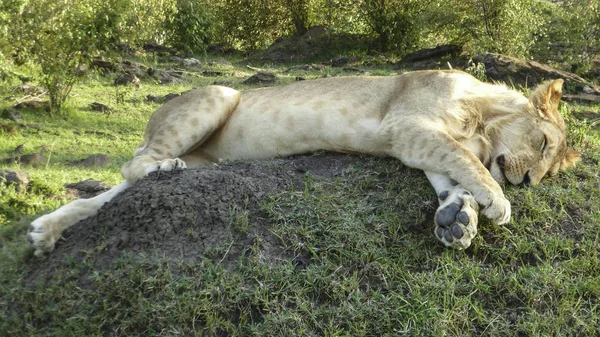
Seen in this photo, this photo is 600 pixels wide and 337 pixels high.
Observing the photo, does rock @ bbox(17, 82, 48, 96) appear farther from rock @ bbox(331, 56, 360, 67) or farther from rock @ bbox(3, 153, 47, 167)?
rock @ bbox(331, 56, 360, 67)

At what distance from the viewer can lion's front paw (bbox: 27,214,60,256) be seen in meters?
4.13

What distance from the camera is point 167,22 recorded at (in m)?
18.8

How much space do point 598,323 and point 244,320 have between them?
1930mm

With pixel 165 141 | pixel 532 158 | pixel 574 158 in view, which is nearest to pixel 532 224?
pixel 532 158

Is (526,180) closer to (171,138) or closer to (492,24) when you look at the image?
(171,138)

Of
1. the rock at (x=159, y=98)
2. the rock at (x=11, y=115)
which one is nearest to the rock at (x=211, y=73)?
the rock at (x=159, y=98)

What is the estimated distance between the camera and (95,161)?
780cm

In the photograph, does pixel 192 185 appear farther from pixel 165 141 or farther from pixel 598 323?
pixel 598 323

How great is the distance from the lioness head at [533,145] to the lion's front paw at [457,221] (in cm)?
88

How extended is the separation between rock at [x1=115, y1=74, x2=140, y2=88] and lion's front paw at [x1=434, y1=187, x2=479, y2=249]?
31.5ft

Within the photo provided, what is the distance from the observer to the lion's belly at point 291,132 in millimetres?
4949

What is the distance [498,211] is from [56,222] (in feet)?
9.29

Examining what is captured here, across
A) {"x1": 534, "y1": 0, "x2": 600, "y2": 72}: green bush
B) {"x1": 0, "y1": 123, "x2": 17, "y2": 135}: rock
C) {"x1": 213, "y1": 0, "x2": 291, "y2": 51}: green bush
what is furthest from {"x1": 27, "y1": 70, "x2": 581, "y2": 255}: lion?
{"x1": 213, "y1": 0, "x2": 291, "y2": 51}: green bush

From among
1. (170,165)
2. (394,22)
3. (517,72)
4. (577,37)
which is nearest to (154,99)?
(517,72)
